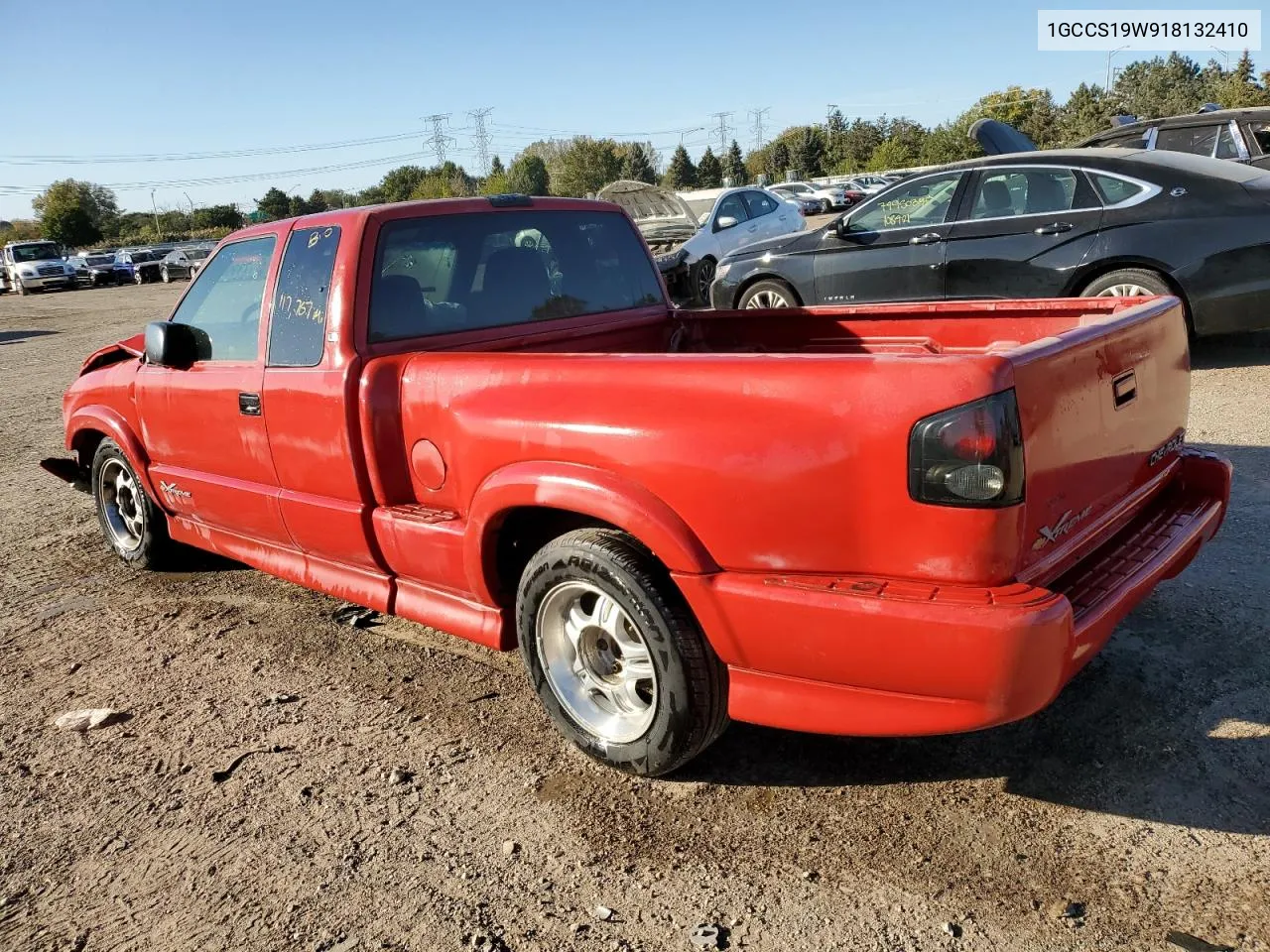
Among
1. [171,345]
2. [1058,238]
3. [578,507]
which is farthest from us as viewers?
[1058,238]

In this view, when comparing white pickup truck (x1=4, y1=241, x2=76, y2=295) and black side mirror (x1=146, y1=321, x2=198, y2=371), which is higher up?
white pickup truck (x1=4, y1=241, x2=76, y2=295)

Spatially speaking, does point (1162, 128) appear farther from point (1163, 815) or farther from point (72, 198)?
point (72, 198)

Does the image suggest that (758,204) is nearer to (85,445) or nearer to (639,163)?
(85,445)

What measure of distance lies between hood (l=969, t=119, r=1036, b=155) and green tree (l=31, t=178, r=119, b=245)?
80217mm

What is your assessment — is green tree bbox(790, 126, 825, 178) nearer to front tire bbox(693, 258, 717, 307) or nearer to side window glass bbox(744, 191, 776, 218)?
side window glass bbox(744, 191, 776, 218)

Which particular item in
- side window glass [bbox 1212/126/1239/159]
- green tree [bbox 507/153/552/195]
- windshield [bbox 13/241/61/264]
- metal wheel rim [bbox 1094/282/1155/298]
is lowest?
metal wheel rim [bbox 1094/282/1155/298]

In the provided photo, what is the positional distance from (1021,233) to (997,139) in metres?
1.95

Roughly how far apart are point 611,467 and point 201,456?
2.52 m

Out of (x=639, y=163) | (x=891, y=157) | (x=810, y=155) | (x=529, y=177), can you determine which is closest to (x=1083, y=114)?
(x=891, y=157)

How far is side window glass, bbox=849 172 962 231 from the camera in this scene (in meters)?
7.73

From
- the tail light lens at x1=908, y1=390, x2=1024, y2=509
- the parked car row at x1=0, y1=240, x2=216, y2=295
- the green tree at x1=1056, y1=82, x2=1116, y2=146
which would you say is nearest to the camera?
the tail light lens at x1=908, y1=390, x2=1024, y2=509

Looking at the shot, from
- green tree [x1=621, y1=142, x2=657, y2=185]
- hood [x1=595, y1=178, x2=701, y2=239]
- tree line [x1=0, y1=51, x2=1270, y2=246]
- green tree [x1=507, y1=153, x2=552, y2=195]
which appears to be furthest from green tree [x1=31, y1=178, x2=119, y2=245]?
hood [x1=595, y1=178, x2=701, y2=239]

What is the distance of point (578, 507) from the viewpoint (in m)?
2.70

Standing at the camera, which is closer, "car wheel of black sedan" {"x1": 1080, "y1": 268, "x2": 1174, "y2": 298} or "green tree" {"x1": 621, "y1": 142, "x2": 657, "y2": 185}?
"car wheel of black sedan" {"x1": 1080, "y1": 268, "x2": 1174, "y2": 298}
